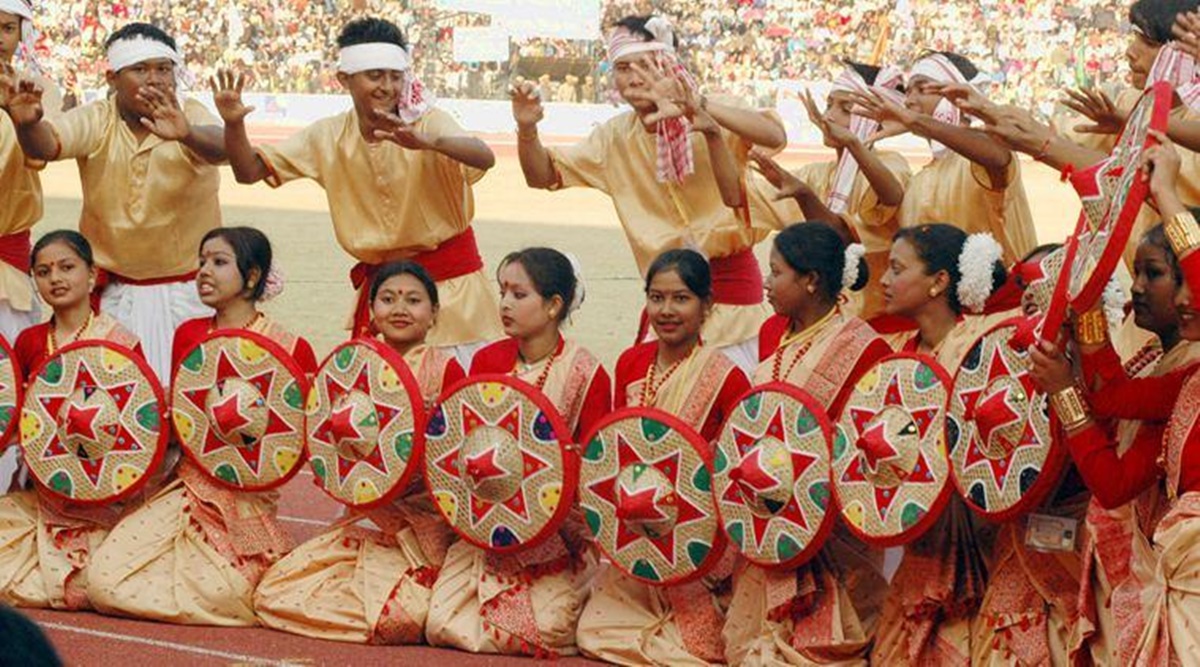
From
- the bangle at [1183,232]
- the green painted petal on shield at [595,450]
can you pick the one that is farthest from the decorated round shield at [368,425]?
the bangle at [1183,232]

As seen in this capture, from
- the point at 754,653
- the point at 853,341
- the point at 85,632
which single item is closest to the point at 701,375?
the point at 853,341

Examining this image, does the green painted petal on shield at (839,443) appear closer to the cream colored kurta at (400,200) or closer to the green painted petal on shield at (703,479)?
the green painted petal on shield at (703,479)

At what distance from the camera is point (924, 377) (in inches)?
195

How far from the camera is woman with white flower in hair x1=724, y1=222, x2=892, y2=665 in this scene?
17.0 ft

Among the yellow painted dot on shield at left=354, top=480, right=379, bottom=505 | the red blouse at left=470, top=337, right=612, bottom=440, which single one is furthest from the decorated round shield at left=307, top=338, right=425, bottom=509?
the red blouse at left=470, top=337, right=612, bottom=440

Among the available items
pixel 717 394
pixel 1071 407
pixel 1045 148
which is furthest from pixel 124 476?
pixel 1071 407

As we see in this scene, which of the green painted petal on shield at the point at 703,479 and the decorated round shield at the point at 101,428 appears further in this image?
the decorated round shield at the point at 101,428

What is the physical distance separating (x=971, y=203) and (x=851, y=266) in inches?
33.9

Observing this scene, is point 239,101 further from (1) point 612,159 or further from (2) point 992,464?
(2) point 992,464

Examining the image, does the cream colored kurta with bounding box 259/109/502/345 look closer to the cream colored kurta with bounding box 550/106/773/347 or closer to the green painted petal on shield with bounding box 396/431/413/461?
the cream colored kurta with bounding box 550/106/773/347

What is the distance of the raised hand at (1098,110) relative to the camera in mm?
5180

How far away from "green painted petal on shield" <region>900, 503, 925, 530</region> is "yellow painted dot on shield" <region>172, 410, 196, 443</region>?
2326mm

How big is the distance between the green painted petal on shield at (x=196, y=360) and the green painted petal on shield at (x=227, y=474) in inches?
12.1

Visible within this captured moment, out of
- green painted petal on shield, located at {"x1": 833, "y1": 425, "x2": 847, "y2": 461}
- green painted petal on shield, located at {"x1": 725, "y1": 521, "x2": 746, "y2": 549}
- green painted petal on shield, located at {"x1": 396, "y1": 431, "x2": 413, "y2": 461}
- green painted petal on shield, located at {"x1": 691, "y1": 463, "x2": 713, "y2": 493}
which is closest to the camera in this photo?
green painted petal on shield, located at {"x1": 833, "y1": 425, "x2": 847, "y2": 461}
